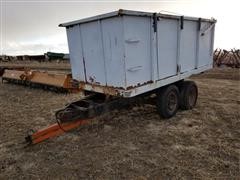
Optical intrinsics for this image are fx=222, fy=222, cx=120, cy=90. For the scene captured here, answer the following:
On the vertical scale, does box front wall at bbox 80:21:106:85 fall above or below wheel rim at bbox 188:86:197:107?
above

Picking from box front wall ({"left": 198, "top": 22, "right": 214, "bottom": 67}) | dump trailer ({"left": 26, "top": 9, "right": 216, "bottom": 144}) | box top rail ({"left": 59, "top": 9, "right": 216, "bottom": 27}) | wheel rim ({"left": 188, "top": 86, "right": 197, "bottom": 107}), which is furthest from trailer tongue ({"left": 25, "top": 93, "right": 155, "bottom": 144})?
box front wall ({"left": 198, "top": 22, "right": 214, "bottom": 67})

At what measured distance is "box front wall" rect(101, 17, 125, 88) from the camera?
3.87 metres

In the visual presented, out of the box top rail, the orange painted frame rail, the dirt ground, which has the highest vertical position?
the box top rail

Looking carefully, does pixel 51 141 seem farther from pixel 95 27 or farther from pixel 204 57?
pixel 204 57

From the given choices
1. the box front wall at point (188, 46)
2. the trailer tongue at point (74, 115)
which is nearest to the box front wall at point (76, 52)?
the trailer tongue at point (74, 115)

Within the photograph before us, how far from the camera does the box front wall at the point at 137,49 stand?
153 inches

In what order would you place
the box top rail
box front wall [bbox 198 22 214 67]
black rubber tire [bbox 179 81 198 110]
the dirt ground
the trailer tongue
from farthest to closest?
box front wall [bbox 198 22 214 67], black rubber tire [bbox 179 81 198 110], the trailer tongue, the box top rail, the dirt ground

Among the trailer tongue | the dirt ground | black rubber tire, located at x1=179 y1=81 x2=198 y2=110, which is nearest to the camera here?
the dirt ground

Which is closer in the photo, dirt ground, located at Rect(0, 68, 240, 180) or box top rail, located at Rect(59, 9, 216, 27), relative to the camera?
dirt ground, located at Rect(0, 68, 240, 180)

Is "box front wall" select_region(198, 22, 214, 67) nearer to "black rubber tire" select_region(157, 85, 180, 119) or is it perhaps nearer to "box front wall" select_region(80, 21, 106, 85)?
"black rubber tire" select_region(157, 85, 180, 119)

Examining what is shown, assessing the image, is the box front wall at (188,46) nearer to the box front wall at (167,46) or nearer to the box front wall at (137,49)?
the box front wall at (167,46)

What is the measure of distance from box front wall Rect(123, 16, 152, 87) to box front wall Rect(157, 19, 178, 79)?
1.23 ft

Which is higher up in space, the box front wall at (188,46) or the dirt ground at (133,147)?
the box front wall at (188,46)

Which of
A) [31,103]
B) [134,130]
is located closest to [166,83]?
[134,130]
